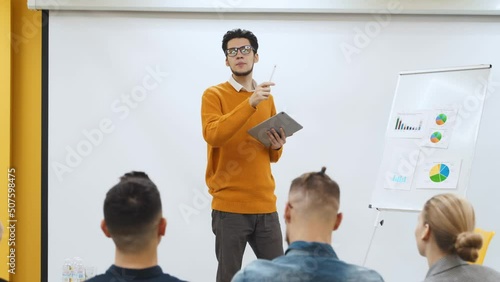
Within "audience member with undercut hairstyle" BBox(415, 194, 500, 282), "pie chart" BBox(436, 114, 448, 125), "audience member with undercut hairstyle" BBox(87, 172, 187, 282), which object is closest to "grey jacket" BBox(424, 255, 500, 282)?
"audience member with undercut hairstyle" BBox(415, 194, 500, 282)

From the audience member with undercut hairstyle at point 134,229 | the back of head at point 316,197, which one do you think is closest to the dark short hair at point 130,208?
the audience member with undercut hairstyle at point 134,229

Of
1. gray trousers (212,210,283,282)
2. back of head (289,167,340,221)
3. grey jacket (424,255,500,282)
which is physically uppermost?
back of head (289,167,340,221)

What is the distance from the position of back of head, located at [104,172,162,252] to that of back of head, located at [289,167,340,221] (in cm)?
44

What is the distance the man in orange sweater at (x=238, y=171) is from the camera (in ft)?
8.73

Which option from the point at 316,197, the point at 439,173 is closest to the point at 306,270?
the point at 316,197

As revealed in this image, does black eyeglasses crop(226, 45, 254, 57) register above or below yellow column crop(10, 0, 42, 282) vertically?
above

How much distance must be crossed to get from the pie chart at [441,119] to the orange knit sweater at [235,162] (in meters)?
1.08

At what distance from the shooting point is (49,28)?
3.81m

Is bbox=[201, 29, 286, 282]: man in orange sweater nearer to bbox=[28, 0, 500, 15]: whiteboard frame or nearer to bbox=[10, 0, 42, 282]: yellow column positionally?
bbox=[28, 0, 500, 15]: whiteboard frame

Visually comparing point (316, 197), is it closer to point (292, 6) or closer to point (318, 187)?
point (318, 187)

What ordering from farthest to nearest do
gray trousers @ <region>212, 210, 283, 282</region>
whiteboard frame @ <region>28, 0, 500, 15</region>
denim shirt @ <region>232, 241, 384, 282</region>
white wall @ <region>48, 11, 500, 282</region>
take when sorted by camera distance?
white wall @ <region>48, 11, 500, 282</region>
whiteboard frame @ <region>28, 0, 500, 15</region>
gray trousers @ <region>212, 210, 283, 282</region>
denim shirt @ <region>232, 241, 384, 282</region>

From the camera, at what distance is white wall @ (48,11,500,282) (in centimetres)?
373

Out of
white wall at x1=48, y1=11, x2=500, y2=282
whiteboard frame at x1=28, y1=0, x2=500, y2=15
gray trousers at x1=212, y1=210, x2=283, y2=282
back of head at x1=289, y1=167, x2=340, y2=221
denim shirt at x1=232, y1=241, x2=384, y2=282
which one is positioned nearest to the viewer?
denim shirt at x1=232, y1=241, x2=384, y2=282

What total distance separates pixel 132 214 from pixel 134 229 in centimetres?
4
